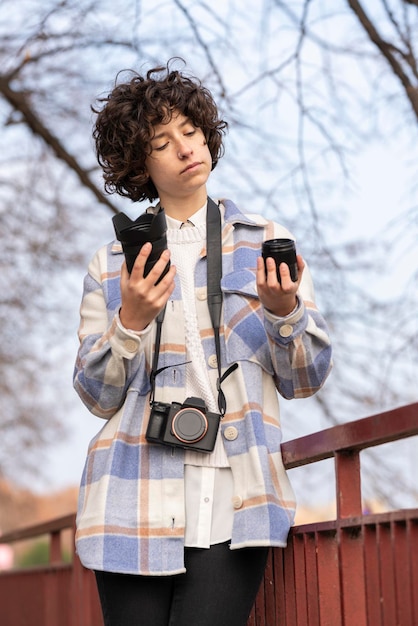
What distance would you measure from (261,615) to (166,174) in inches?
43.2

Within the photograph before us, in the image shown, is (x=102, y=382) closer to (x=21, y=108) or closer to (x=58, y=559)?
(x=58, y=559)

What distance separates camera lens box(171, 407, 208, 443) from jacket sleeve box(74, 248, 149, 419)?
0.51ft

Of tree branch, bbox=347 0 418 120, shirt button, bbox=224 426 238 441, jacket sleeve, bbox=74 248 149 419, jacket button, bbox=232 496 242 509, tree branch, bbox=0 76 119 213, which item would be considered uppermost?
tree branch, bbox=0 76 119 213

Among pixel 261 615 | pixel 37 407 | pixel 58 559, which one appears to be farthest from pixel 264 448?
pixel 37 407

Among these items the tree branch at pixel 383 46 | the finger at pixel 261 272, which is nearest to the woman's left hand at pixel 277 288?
the finger at pixel 261 272

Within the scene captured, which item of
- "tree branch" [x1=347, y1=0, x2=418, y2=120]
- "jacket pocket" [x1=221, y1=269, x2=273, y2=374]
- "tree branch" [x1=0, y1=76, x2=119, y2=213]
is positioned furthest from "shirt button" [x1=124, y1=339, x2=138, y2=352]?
"tree branch" [x1=0, y1=76, x2=119, y2=213]

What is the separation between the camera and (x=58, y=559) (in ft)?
18.8

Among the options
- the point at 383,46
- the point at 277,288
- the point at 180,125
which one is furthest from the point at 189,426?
the point at 383,46

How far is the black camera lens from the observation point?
215cm

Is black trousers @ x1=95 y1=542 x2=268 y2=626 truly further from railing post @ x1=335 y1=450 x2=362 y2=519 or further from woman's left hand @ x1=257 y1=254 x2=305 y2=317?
woman's left hand @ x1=257 y1=254 x2=305 y2=317

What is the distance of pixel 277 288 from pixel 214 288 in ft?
0.92

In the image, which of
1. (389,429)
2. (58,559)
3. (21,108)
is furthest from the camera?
(21,108)

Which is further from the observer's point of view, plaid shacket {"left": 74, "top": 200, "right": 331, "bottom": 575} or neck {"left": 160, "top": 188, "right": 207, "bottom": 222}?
neck {"left": 160, "top": 188, "right": 207, "bottom": 222}

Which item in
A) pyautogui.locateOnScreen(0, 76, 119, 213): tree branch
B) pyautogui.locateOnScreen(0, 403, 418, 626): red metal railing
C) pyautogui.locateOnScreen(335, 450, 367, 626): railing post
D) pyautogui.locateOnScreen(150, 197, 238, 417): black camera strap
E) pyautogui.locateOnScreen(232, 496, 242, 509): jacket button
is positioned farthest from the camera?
pyautogui.locateOnScreen(0, 76, 119, 213): tree branch
